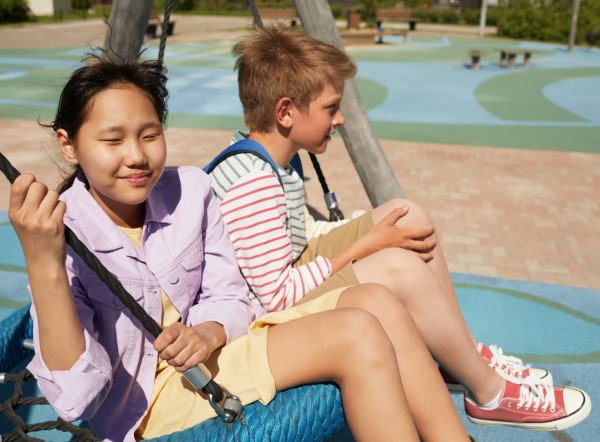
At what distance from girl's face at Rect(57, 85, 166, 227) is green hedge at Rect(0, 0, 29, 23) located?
25123 mm

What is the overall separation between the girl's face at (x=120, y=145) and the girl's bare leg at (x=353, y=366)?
0.53 m

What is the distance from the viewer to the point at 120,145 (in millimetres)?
1458

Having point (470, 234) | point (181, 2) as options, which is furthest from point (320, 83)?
point (181, 2)

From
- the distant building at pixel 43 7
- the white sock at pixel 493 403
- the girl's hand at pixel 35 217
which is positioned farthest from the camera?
the distant building at pixel 43 7

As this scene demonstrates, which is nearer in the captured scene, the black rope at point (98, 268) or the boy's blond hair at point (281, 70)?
the black rope at point (98, 268)

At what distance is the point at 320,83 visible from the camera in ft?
6.78

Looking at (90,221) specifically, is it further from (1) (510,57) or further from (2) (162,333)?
(1) (510,57)

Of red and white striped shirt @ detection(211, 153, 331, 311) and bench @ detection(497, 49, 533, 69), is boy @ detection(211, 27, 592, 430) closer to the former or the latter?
red and white striped shirt @ detection(211, 153, 331, 311)

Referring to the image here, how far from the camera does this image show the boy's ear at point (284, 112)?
2.07m

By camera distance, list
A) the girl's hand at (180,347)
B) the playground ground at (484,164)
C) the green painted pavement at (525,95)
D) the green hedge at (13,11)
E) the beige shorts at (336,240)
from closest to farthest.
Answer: the girl's hand at (180,347) < the beige shorts at (336,240) < the playground ground at (484,164) < the green painted pavement at (525,95) < the green hedge at (13,11)

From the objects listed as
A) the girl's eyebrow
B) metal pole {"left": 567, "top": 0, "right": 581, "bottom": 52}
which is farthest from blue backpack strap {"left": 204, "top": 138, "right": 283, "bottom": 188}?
metal pole {"left": 567, "top": 0, "right": 581, "bottom": 52}

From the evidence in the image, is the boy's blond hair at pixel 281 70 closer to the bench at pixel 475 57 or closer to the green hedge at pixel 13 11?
the bench at pixel 475 57

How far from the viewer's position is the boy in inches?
72.0

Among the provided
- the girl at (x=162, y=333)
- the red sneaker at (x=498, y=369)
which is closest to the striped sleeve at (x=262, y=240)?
the girl at (x=162, y=333)
